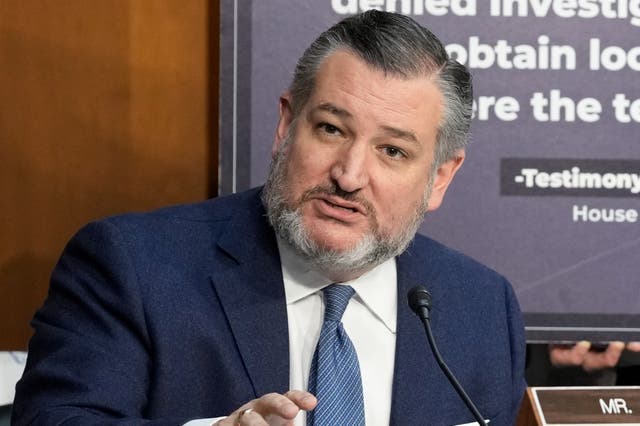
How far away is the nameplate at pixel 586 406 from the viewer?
1.65 metres

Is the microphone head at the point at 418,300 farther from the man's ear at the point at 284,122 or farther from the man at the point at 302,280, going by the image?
the man's ear at the point at 284,122

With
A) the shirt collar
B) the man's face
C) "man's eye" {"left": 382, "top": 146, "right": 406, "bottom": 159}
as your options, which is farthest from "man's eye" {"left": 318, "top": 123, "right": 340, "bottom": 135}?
the shirt collar

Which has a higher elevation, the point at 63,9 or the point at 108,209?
the point at 63,9

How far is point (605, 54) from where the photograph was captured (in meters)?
2.87

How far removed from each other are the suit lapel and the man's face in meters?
0.14

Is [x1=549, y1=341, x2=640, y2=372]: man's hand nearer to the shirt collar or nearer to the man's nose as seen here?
the shirt collar

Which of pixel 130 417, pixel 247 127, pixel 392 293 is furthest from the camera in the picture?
pixel 247 127

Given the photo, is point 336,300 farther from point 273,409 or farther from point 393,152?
point 273,409

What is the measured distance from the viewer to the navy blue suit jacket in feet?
6.75

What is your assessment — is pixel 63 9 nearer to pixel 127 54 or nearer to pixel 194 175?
pixel 127 54

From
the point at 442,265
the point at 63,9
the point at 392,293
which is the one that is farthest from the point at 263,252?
the point at 63,9

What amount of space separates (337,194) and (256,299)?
277 millimetres

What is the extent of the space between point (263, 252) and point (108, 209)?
27.3 inches

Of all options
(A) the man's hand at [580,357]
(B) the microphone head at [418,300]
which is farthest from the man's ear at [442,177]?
(A) the man's hand at [580,357]
